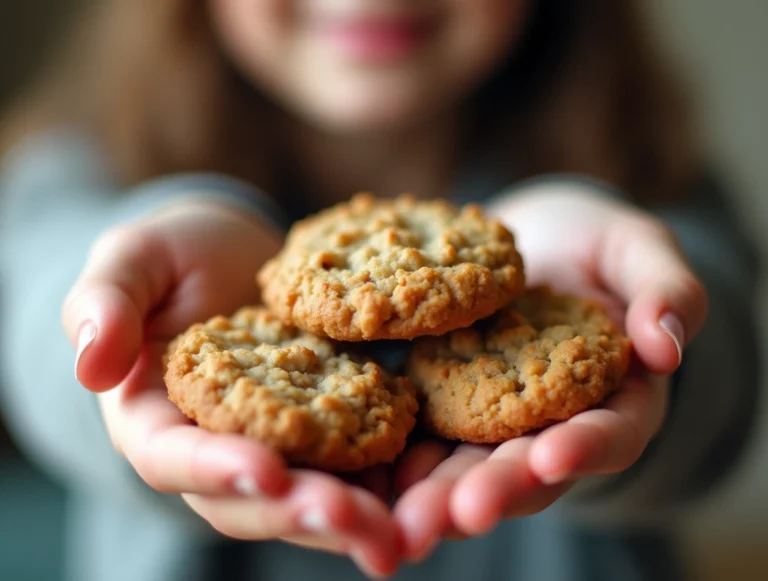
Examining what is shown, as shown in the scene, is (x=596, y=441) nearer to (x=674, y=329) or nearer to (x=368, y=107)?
(x=674, y=329)

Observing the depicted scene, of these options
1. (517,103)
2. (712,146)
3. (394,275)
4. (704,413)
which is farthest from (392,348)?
(712,146)

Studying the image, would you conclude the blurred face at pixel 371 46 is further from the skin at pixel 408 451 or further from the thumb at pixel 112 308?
the thumb at pixel 112 308

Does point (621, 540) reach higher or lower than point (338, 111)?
lower

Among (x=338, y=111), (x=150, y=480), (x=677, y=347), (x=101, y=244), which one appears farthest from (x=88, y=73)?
(x=677, y=347)

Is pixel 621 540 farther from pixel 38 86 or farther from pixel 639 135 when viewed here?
pixel 38 86

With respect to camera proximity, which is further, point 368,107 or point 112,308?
point 368,107

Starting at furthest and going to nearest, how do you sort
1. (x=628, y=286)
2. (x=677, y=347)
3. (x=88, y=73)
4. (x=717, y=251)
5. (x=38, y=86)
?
1. (x=38, y=86)
2. (x=88, y=73)
3. (x=717, y=251)
4. (x=628, y=286)
5. (x=677, y=347)

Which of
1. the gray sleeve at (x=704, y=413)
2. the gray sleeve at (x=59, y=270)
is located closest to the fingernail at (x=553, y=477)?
the gray sleeve at (x=704, y=413)

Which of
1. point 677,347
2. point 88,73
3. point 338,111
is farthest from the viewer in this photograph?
point 88,73
